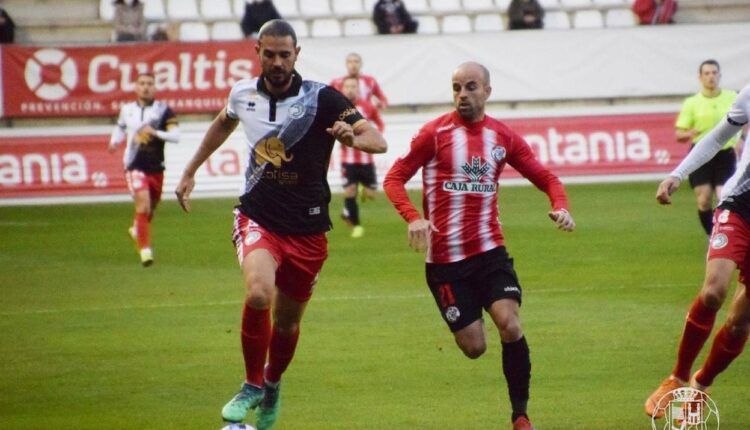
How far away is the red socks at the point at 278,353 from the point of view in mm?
8641

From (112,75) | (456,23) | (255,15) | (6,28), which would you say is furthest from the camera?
(456,23)

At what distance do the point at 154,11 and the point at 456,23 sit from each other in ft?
22.3

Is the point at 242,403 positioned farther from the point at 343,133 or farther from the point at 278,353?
the point at 343,133

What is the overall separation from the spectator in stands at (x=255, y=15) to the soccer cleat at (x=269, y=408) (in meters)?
21.1

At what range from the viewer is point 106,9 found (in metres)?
30.2

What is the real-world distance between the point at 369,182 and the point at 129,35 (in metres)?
9.77

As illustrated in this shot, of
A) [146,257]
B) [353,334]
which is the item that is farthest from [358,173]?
[353,334]

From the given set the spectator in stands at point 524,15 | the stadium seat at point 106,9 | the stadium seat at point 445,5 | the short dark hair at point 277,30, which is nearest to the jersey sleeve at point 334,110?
the short dark hair at point 277,30

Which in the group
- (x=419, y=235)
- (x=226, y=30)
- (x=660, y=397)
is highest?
(x=419, y=235)

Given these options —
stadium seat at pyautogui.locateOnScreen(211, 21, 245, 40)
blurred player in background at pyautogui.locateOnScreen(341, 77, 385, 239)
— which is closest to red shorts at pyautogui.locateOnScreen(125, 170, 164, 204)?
blurred player in background at pyautogui.locateOnScreen(341, 77, 385, 239)

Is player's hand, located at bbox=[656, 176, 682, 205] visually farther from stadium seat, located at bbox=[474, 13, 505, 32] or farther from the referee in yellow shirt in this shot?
stadium seat, located at bbox=[474, 13, 505, 32]

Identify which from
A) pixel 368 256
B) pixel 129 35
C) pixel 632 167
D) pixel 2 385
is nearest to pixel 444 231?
pixel 2 385

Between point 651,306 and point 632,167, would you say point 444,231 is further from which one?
point 632,167

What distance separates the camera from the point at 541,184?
8.68 metres
